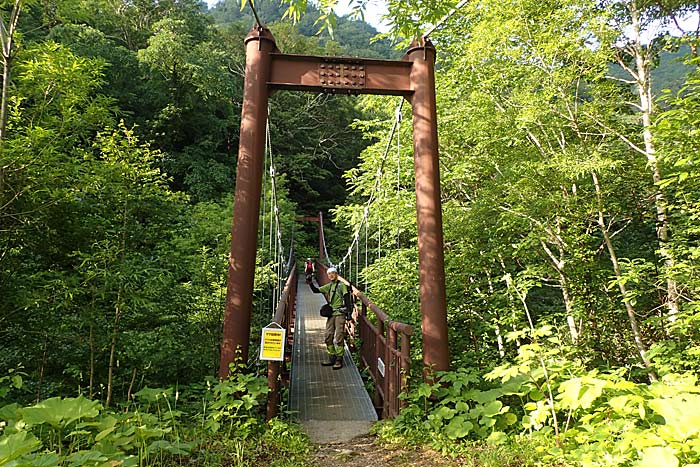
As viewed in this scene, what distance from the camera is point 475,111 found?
474 centimetres

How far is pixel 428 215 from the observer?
287 cm

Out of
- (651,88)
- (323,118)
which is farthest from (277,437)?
(323,118)

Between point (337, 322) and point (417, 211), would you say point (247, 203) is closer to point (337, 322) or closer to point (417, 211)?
point (417, 211)

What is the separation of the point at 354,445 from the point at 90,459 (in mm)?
1391

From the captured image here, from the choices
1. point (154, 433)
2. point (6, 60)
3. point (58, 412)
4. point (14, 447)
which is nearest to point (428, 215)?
point (154, 433)

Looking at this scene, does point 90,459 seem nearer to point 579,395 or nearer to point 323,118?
point 579,395

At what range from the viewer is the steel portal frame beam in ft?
8.96

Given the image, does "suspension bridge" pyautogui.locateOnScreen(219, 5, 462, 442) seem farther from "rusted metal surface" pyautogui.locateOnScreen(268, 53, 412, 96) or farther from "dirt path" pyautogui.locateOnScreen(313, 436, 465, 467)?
"dirt path" pyautogui.locateOnScreen(313, 436, 465, 467)

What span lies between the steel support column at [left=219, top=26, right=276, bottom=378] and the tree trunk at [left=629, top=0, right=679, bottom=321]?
2808 millimetres

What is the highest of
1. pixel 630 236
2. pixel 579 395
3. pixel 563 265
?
pixel 630 236

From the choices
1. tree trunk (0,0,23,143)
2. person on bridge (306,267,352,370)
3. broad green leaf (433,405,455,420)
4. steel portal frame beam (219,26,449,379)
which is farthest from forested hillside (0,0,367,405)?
broad green leaf (433,405,455,420)

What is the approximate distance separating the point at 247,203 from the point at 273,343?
91 centimetres

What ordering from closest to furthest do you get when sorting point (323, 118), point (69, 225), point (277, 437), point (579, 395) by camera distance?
point (579, 395) → point (277, 437) → point (69, 225) → point (323, 118)

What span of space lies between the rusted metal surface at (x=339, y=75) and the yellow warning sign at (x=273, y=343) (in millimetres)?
1636
